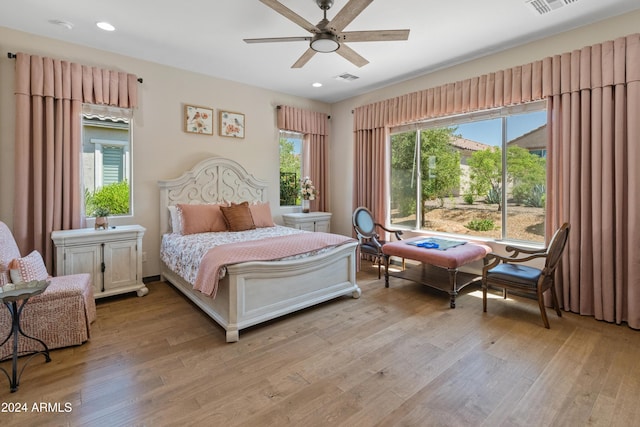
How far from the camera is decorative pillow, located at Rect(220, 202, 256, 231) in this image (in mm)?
3875

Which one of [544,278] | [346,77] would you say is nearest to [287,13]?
[346,77]

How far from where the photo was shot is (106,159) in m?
3.78

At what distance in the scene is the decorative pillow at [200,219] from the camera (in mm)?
3693

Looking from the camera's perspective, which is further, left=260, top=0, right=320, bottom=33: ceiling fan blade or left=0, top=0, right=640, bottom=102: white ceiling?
left=0, top=0, right=640, bottom=102: white ceiling

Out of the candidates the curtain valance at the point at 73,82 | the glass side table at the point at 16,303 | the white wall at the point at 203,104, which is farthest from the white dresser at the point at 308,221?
the glass side table at the point at 16,303

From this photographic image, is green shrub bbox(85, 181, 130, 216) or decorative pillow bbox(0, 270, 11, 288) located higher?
green shrub bbox(85, 181, 130, 216)

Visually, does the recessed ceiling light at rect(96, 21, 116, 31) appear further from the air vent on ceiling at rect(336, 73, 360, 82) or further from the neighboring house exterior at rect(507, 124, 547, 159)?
the neighboring house exterior at rect(507, 124, 547, 159)

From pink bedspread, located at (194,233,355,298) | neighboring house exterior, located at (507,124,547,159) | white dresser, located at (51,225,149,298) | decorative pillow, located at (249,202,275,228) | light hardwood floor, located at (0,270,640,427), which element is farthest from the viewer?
decorative pillow, located at (249,202,275,228)

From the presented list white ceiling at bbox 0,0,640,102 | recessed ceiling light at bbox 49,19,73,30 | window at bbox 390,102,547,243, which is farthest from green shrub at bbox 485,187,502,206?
recessed ceiling light at bbox 49,19,73,30

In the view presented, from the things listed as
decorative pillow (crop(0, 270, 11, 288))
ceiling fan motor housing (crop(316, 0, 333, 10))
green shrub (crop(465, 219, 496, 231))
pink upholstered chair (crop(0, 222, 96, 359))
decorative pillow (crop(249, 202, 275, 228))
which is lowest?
pink upholstered chair (crop(0, 222, 96, 359))

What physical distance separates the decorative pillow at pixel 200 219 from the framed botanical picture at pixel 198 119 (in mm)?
1176

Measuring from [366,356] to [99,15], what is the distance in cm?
383

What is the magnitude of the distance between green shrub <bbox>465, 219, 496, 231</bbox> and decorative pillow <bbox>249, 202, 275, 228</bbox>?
9.22 feet

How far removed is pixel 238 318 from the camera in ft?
8.27
